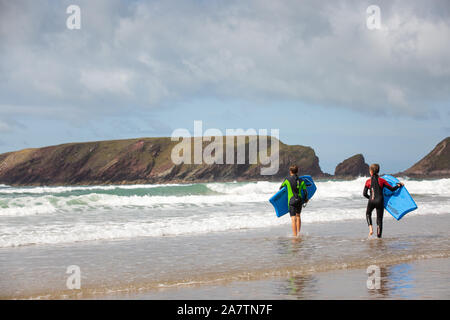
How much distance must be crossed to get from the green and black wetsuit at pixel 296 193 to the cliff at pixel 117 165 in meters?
100

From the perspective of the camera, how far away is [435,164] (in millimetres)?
108312

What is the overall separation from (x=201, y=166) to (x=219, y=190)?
72.8 metres

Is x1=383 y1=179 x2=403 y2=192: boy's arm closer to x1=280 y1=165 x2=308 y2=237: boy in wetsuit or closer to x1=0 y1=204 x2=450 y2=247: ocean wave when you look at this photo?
x1=280 y1=165 x2=308 y2=237: boy in wetsuit

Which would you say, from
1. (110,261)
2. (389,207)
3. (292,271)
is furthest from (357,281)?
(389,207)

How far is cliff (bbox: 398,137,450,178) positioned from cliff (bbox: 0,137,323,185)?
22575 millimetres

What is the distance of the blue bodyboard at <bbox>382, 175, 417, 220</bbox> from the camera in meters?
11.6

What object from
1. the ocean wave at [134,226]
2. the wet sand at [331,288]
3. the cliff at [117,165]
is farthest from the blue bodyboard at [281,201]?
the cliff at [117,165]

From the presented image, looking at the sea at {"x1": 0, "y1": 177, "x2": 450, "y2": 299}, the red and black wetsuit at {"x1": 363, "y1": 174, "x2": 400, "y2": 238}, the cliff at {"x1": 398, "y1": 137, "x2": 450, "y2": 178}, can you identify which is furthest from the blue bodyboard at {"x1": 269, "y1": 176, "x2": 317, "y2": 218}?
the cliff at {"x1": 398, "y1": 137, "x2": 450, "y2": 178}

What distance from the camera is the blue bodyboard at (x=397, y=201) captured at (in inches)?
458

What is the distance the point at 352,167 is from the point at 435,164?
18.6m

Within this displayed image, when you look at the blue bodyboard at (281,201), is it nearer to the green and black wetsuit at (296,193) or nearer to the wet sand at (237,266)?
the wet sand at (237,266)

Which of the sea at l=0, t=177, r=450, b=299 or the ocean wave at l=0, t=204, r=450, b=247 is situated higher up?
the ocean wave at l=0, t=204, r=450, b=247

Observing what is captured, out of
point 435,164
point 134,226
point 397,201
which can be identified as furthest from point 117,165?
point 397,201

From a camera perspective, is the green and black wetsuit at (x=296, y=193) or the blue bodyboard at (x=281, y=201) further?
the blue bodyboard at (x=281, y=201)
